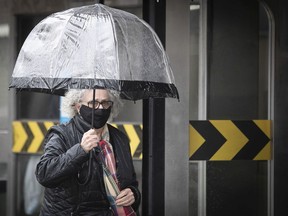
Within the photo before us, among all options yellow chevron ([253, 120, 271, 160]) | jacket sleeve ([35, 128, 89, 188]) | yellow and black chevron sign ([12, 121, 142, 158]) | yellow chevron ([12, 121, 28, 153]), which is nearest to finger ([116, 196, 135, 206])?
jacket sleeve ([35, 128, 89, 188])

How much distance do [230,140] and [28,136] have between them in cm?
251

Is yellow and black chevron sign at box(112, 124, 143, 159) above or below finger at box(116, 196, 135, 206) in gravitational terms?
above

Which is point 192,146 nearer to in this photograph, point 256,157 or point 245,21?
point 256,157

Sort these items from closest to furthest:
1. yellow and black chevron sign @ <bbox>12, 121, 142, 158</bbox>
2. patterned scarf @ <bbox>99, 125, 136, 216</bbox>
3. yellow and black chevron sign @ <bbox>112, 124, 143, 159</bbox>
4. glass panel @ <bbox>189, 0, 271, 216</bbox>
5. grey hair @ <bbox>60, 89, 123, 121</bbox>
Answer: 1. patterned scarf @ <bbox>99, 125, 136, 216</bbox>
2. grey hair @ <bbox>60, 89, 123, 121</bbox>
3. glass panel @ <bbox>189, 0, 271, 216</bbox>
4. yellow and black chevron sign @ <bbox>112, 124, 143, 159</bbox>
5. yellow and black chevron sign @ <bbox>12, 121, 142, 158</bbox>

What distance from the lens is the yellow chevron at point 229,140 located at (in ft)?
18.3

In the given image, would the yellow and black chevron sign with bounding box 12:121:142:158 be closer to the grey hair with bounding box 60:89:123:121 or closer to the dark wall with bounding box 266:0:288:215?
the dark wall with bounding box 266:0:288:215

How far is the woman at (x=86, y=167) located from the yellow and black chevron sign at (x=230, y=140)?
1.57 meters

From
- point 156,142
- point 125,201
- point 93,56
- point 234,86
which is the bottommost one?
point 125,201

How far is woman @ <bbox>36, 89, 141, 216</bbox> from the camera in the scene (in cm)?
373

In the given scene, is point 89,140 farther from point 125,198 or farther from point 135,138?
point 135,138

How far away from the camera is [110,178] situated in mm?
3871

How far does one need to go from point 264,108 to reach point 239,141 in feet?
1.18

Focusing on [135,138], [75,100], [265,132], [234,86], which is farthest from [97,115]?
[135,138]

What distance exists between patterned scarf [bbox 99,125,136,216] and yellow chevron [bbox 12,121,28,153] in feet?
11.3
